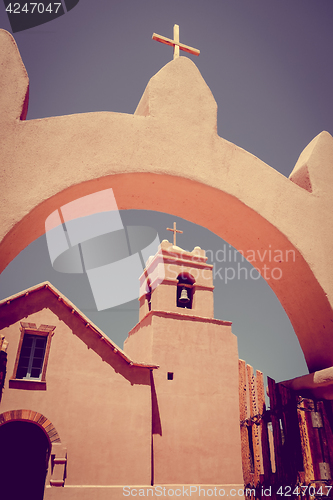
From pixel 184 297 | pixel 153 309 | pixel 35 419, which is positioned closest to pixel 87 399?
pixel 35 419

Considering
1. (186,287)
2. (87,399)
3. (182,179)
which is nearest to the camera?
(182,179)

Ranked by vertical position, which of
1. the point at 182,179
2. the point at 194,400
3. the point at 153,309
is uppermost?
the point at 153,309

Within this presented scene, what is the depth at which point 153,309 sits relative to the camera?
13.7 meters

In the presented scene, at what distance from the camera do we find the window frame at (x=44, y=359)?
10148 millimetres

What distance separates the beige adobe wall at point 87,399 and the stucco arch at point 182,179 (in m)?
9.41

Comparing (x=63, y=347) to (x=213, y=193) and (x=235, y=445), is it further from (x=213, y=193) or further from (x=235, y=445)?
(x=213, y=193)

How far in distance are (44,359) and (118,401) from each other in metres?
2.52

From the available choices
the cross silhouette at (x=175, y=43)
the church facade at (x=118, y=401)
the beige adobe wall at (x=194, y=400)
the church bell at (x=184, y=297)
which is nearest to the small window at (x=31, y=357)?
the church facade at (x=118, y=401)

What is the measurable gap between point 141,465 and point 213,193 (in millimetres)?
10378

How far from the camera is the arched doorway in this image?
35.1 feet

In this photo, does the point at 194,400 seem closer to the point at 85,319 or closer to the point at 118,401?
the point at 118,401

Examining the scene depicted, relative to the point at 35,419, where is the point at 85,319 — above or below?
above

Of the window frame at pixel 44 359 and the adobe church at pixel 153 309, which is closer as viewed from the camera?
the adobe church at pixel 153 309

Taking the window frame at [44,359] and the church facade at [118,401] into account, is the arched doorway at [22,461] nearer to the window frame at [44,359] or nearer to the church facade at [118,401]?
the church facade at [118,401]
